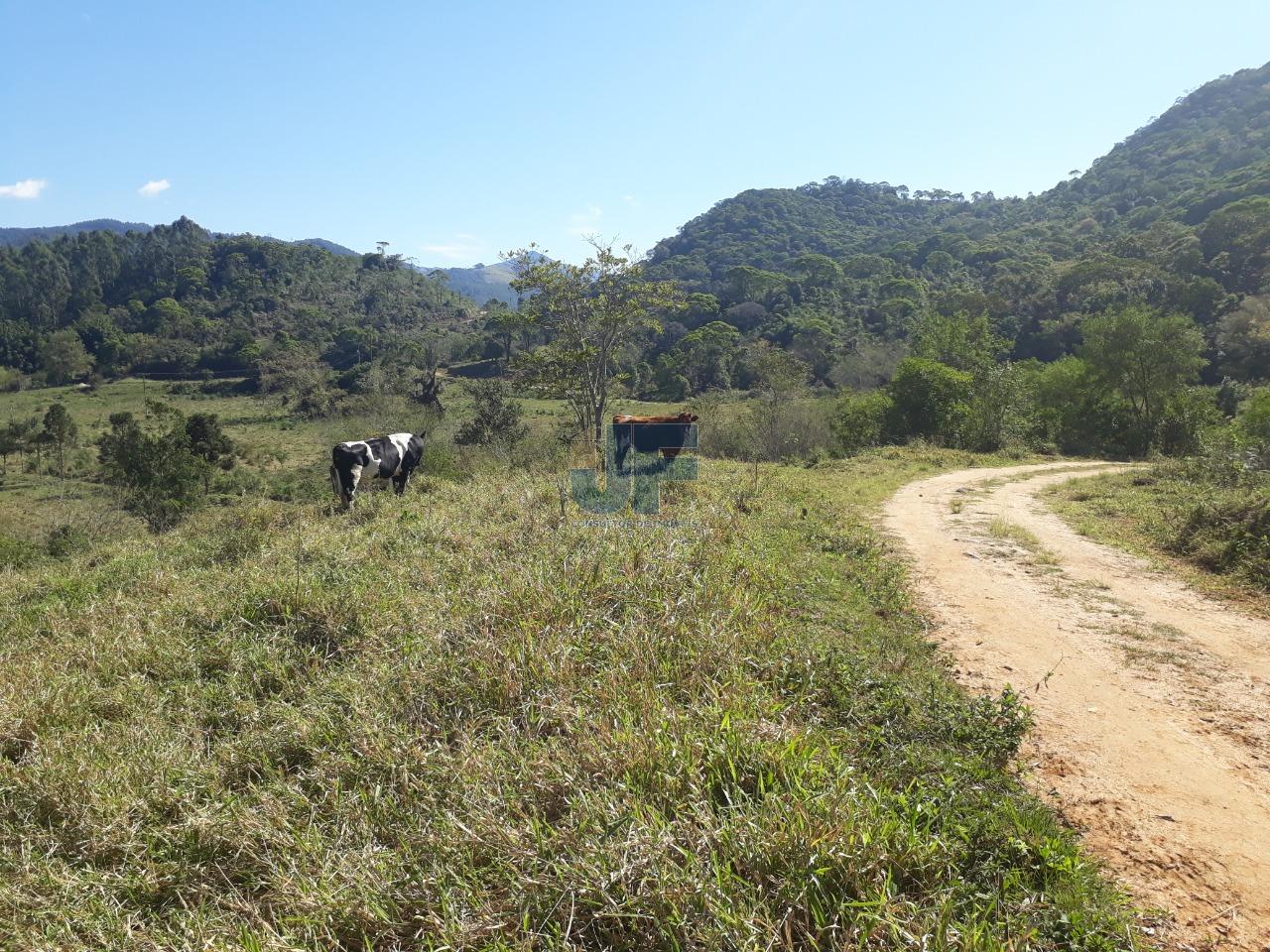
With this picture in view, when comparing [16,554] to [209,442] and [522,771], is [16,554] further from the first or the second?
[209,442]

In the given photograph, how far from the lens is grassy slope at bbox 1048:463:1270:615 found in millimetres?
6656

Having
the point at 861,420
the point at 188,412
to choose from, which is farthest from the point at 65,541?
the point at 188,412

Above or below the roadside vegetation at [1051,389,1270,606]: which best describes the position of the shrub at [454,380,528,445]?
above

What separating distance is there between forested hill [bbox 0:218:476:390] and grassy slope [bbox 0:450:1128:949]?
5106cm

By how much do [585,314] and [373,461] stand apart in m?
8.12

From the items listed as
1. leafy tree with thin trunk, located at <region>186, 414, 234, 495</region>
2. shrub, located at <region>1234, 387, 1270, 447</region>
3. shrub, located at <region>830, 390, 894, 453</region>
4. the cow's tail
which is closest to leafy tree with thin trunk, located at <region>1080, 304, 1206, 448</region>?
shrub, located at <region>1234, 387, 1270, 447</region>

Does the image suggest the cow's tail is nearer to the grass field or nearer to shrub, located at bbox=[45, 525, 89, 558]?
the grass field

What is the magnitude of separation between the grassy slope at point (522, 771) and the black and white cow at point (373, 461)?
5.03m

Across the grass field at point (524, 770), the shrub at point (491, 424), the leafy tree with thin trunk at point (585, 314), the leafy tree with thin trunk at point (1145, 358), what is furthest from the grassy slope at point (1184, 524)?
the shrub at point (491, 424)

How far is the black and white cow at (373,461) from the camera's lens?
10.9m

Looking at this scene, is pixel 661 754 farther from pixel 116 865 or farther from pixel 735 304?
pixel 735 304

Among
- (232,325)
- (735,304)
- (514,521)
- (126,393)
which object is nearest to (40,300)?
(232,325)

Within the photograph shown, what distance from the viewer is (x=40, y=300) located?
93062 mm

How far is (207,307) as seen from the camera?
3548 inches
